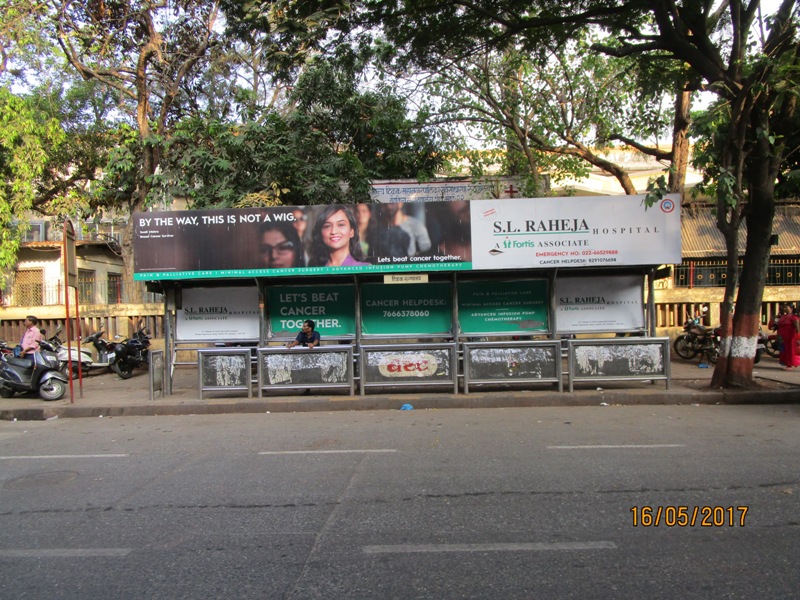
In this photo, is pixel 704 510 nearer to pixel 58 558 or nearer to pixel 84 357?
pixel 58 558

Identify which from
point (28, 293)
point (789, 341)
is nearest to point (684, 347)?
point (789, 341)

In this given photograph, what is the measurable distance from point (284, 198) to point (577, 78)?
8.01 meters

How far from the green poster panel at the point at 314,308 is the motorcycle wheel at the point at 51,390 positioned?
411cm

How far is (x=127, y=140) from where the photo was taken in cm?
1608

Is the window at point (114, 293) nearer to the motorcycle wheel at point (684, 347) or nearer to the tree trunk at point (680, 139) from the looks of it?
the tree trunk at point (680, 139)

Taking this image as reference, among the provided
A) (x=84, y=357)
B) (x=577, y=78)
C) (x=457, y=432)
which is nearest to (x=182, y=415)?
(x=457, y=432)

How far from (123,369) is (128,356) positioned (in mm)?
338

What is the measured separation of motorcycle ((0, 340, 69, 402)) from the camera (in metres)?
11.5

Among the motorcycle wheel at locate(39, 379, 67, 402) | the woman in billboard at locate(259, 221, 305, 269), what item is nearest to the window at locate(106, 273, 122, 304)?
the motorcycle wheel at locate(39, 379, 67, 402)

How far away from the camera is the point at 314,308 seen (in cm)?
1287

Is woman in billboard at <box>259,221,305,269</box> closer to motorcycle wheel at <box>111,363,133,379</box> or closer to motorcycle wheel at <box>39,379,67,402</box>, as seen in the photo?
motorcycle wheel at <box>39,379,67,402</box>

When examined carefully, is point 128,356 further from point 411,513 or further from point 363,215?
point 411,513

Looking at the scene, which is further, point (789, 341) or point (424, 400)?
point (789, 341)

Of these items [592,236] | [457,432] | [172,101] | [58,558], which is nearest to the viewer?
[58,558]
